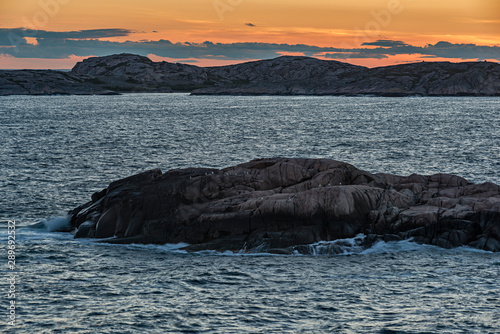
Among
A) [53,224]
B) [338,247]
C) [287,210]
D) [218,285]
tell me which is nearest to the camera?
[218,285]

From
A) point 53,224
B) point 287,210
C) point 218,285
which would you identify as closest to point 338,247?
point 287,210

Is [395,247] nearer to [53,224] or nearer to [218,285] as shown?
[218,285]

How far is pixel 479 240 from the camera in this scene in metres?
33.6

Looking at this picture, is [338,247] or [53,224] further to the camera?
[53,224]

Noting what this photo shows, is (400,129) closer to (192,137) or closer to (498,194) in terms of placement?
(192,137)

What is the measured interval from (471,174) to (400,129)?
52307mm

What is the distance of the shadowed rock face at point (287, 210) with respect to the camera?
34.4 metres

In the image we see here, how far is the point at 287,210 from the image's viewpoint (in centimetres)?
3519

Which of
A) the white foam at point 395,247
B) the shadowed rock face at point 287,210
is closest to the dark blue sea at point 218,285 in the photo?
the white foam at point 395,247

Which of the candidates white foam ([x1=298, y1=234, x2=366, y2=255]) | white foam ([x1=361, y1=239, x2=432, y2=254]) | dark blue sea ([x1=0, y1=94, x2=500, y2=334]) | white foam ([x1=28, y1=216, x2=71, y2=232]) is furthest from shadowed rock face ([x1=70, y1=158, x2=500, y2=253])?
dark blue sea ([x1=0, y1=94, x2=500, y2=334])

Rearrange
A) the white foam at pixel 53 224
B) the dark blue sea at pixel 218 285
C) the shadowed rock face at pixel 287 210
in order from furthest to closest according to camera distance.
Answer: the white foam at pixel 53 224
the shadowed rock face at pixel 287 210
the dark blue sea at pixel 218 285

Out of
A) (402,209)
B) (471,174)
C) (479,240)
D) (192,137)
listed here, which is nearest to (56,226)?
(402,209)

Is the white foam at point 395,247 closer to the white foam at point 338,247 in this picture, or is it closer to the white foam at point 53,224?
the white foam at point 338,247

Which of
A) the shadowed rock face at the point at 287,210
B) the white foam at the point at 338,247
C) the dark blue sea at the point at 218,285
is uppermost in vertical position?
the shadowed rock face at the point at 287,210
